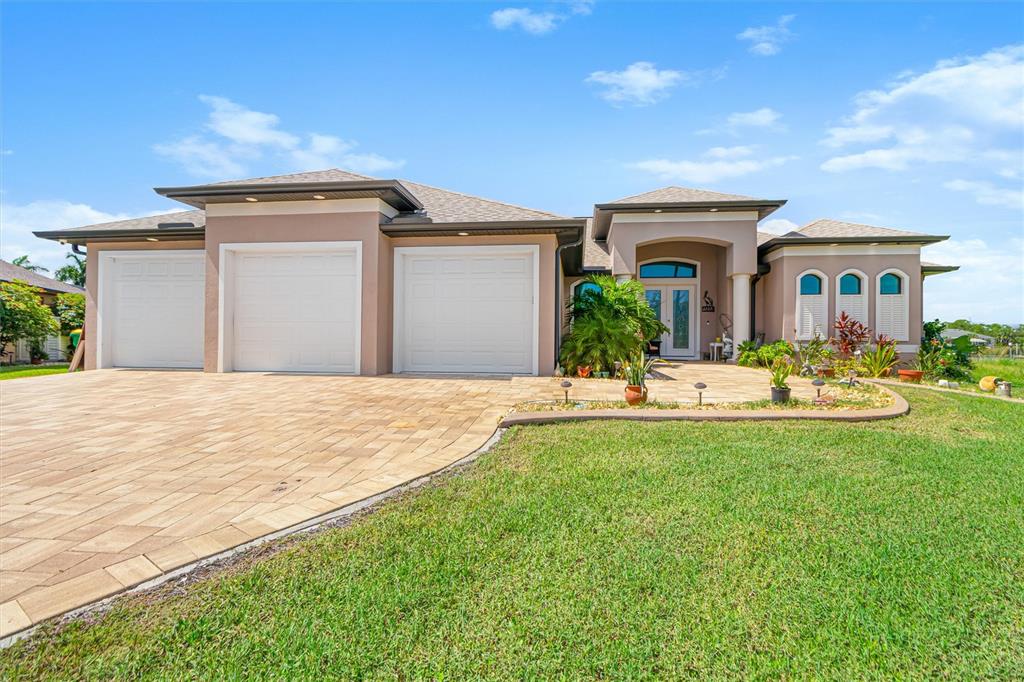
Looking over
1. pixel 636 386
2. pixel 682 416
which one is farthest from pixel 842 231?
pixel 682 416

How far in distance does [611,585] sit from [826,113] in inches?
388

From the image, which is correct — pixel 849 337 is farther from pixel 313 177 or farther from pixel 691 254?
pixel 313 177

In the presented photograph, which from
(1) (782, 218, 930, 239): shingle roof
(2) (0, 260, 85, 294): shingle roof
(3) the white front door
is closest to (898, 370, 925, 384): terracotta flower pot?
(1) (782, 218, 930, 239): shingle roof

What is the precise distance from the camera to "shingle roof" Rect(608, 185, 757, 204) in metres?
12.9

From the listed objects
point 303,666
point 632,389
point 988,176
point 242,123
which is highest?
point 242,123

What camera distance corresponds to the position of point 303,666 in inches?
66.0

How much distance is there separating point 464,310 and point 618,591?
8413 mm

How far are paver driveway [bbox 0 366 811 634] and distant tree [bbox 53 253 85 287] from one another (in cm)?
2514

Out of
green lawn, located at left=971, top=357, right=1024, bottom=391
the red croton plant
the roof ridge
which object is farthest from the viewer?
green lawn, located at left=971, top=357, right=1024, bottom=391

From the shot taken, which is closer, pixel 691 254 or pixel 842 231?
pixel 842 231

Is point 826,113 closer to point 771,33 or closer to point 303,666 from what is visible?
point 771,33

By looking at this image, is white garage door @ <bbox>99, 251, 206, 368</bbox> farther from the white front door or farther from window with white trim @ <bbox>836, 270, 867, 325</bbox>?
window with white trim @ <bbox>836, 270, 867, 325</bbox>

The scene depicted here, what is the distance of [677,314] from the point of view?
16.1m

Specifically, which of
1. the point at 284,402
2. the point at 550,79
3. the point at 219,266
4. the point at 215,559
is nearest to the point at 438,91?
the point at 550,79
